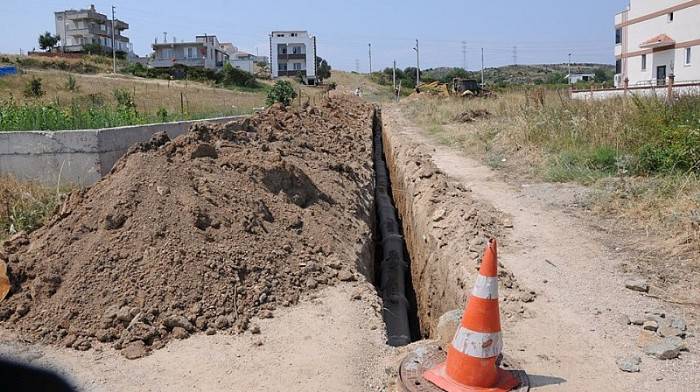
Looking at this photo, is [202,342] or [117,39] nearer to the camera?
[202,342]

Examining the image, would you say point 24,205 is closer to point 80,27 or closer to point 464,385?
point 464,385

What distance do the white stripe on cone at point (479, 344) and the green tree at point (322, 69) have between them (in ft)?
278

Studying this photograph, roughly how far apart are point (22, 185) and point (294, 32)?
8664 centimetres

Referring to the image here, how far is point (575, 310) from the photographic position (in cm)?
456

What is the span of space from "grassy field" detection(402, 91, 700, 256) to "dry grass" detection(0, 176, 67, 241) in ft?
20.9

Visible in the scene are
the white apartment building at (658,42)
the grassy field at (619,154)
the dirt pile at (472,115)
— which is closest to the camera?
the grassy field at (619,154)

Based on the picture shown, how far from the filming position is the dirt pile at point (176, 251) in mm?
4367

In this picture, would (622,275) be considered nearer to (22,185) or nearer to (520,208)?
(520,208)

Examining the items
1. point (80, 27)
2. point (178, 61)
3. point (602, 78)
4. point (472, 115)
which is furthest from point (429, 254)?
point (80, 27)

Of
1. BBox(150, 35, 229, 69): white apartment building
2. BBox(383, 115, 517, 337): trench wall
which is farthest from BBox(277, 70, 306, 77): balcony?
BBox(383, 115, 517, 337): trench wall

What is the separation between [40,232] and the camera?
5.48 m

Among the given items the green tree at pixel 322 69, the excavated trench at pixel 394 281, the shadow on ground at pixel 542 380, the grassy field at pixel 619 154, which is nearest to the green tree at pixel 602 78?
the green tree at pixel 322 69

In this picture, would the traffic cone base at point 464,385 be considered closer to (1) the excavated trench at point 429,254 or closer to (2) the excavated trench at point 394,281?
(1) the excavated trench at point 429,254

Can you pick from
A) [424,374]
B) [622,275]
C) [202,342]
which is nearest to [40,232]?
[202,342]
